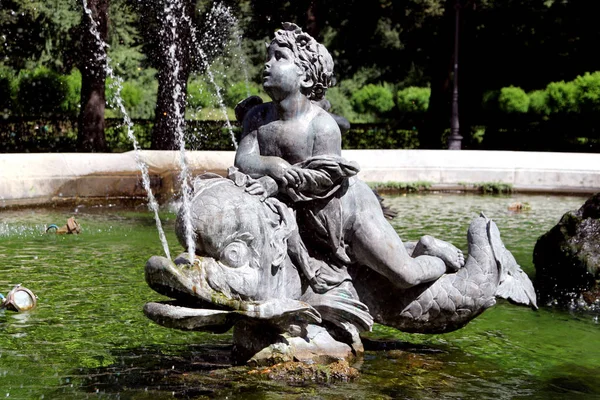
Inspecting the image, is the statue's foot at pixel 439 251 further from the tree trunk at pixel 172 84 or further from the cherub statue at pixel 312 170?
the tree trunk at pixel 172 84

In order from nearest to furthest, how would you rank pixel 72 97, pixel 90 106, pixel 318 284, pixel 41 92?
pixel 318 284, pixel 90 106, pixel 41 92, pixel 72 97

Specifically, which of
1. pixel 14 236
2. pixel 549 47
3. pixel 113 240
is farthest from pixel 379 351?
pixel 549 47

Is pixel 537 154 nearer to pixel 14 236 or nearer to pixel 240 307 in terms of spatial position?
pixel 14 236

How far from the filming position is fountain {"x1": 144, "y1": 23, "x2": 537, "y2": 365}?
444cm

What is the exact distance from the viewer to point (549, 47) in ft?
101

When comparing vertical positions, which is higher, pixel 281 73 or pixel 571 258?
pixel 281 73

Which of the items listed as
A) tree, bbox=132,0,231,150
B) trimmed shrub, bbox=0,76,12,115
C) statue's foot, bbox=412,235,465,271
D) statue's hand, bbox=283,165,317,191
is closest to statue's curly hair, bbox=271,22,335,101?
statue's hand, bbox=283,165,317,191

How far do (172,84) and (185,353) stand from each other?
16.3m

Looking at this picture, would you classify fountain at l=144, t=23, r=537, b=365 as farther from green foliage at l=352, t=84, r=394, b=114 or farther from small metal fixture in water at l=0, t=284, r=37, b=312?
green foliage at l=352, t=84, r=394, b=114

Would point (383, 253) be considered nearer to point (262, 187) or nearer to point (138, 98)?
point (262, 187)

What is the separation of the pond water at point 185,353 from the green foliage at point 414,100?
27564 mm

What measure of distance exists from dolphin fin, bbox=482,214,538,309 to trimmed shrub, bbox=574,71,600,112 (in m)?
22.0

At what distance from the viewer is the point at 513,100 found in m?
28.8

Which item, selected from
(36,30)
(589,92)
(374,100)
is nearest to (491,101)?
(589,92)
